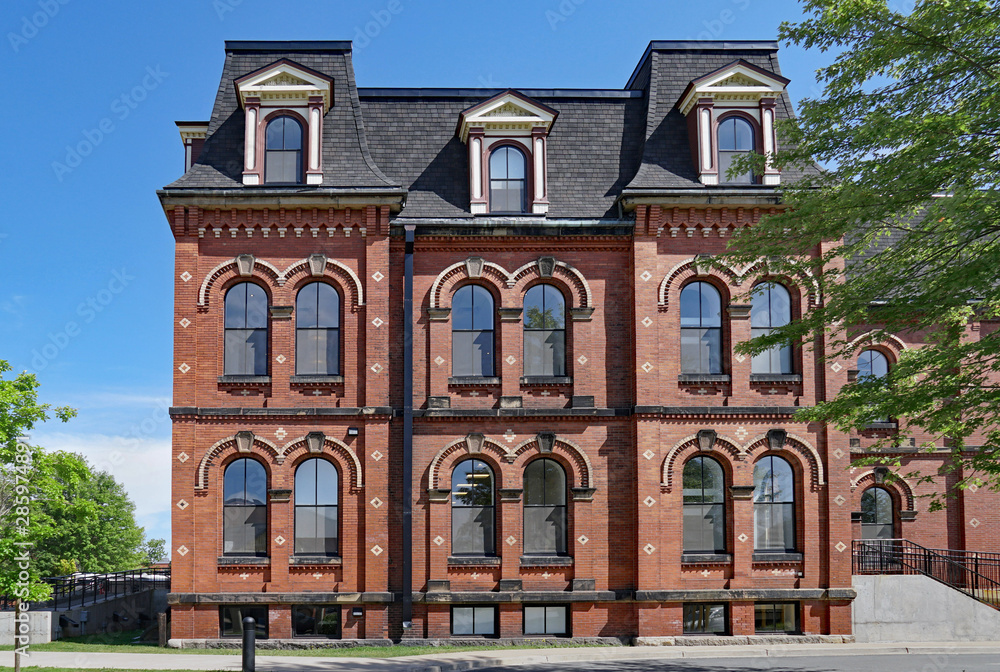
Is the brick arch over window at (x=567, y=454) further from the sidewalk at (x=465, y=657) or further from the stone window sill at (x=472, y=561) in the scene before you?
the sidewalk at (x=465, y=657)

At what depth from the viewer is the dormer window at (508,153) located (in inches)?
841

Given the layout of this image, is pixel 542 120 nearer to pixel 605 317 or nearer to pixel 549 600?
pixel 605 317

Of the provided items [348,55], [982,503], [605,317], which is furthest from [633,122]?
[982,503]

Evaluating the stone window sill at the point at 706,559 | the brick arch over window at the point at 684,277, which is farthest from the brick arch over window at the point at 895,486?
the brick arch over window at the point at 684,277

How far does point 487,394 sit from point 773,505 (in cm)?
712

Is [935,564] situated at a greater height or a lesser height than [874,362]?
lesser

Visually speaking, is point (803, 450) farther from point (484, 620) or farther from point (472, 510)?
point (484, 620)

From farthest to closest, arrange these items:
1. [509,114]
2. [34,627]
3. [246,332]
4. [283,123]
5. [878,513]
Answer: [878,513]
[509,114]
[283,123]
[246,332]
[34,627]

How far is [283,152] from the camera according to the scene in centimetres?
2117

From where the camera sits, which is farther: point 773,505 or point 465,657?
point 773,505

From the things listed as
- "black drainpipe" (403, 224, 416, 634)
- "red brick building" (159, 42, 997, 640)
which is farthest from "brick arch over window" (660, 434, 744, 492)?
"black drainpipe" (403, 224, 416, 634)

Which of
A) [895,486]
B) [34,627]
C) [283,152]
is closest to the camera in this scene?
[34,627]

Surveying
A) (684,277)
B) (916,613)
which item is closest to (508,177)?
(684,277)

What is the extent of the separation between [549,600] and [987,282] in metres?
12.0
